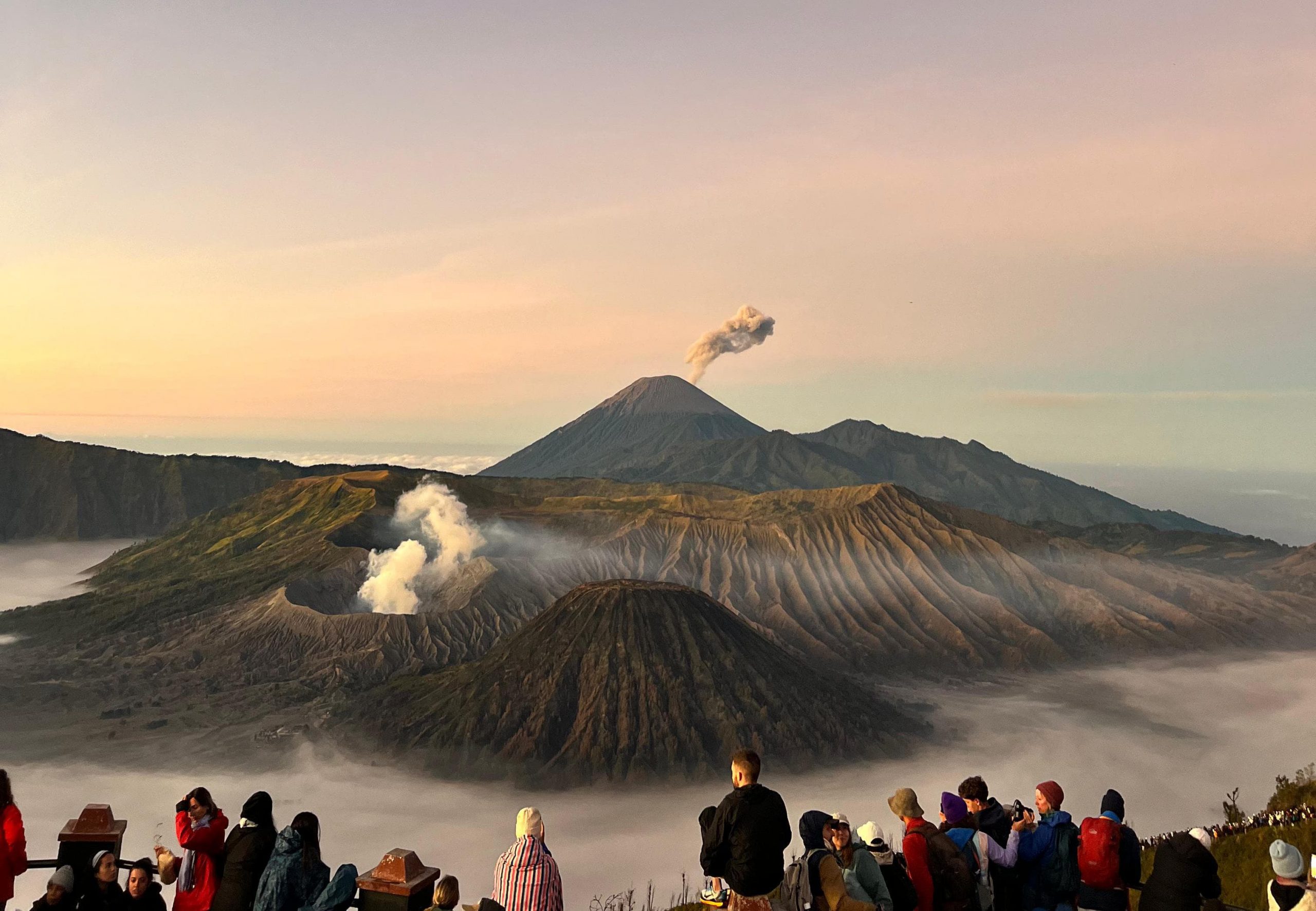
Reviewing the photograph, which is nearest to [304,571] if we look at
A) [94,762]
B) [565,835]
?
[94,762]

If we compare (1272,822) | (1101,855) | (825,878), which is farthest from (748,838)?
(1272,822)

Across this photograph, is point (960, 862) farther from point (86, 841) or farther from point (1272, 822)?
point (1272, 822)

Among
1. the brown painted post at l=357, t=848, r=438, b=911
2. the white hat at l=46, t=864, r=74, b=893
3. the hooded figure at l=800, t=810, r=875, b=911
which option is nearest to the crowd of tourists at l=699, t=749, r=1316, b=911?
the hooded figure at l=800, t=810, r=875, b=911

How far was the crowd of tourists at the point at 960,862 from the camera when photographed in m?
9.28

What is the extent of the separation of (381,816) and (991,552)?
8873 centimetres

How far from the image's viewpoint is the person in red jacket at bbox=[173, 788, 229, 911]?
9984 millimetres

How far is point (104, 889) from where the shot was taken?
9.16m

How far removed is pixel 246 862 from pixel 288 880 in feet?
2.07

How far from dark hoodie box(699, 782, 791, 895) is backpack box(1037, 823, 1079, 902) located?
3156mm

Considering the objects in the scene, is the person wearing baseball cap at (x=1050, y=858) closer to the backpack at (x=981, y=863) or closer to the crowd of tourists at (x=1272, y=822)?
the backpack at (x=981, y=863)

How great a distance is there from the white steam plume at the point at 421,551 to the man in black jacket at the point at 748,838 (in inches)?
3498

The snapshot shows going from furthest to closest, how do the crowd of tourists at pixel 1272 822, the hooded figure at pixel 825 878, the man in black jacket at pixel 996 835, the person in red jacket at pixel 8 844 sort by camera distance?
the crowd of tourists at pixel 1272 822
the man in black jacket at pixel 996 835
the person in red jacket at pixel 8 844
the hooded figure at pixel 825 878

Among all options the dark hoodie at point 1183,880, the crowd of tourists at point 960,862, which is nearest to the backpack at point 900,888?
the crowd of tourists at point 960,862

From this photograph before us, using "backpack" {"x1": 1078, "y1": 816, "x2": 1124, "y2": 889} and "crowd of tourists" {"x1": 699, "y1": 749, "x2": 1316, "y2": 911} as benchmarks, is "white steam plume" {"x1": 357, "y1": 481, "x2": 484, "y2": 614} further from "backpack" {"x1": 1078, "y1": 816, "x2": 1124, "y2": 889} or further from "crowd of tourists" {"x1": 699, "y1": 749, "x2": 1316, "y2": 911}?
"backpack" {"x1": 1078, "y1": 816, "x2": 1124, "y2": 889}
